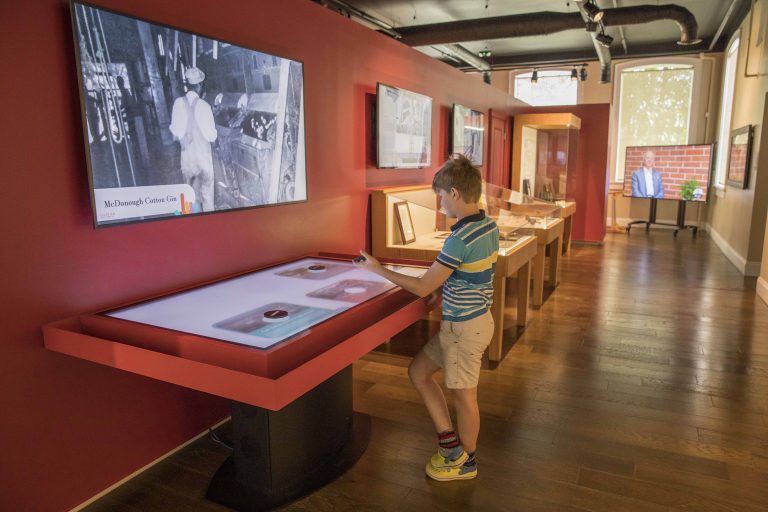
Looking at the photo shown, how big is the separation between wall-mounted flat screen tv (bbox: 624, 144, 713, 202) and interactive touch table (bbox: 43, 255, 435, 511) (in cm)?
936

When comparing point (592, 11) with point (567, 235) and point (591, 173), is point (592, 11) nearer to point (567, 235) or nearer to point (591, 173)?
point (567, 235)

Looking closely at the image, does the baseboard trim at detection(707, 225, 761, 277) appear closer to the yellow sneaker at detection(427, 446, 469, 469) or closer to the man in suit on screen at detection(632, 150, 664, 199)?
the man in suit on screen at detection(632, 150, 664, 199)

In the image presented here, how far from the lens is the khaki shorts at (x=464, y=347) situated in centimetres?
223

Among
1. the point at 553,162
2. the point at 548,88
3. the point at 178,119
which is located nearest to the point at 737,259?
the point at 553,162

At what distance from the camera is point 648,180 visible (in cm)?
1062

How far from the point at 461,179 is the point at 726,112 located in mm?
9259

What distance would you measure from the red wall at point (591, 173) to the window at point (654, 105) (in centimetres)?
278

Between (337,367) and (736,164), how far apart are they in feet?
25.9

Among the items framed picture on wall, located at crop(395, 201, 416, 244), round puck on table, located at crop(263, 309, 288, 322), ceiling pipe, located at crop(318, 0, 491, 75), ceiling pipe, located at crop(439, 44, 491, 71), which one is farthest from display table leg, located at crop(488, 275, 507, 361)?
ceiling pipe, located at crop(439, 44, 491, 71)

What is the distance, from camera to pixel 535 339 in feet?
14.1

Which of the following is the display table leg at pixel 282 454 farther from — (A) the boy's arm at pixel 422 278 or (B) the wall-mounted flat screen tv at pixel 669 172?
(B) the wall-mounted flat screen tv at pixel 669 172

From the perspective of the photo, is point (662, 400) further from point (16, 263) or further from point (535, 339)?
point (16, 263)

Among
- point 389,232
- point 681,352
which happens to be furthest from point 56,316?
point 681,352

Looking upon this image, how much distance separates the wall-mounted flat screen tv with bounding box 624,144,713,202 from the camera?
10125 millimetres
